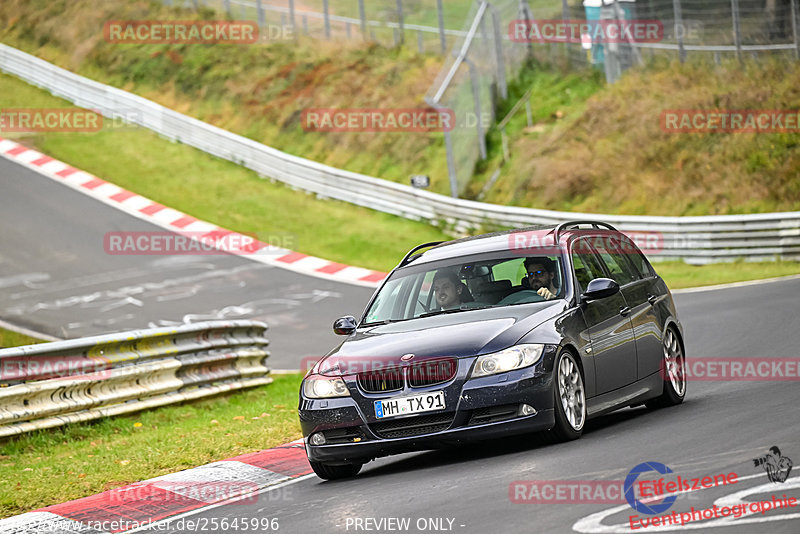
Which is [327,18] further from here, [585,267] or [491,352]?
[491,352]

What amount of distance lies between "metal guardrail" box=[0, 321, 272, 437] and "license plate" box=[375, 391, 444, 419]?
4.41m

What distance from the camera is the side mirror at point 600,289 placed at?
873 centimetres

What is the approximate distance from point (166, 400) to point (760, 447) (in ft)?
24.6

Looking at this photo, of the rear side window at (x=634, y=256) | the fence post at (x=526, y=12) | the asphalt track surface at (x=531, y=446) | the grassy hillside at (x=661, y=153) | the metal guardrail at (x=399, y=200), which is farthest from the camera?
the fence post at (x=526, y=12)

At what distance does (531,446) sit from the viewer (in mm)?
8344

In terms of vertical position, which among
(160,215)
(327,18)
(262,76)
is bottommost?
Result: (160,215)

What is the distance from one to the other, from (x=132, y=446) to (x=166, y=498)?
9.56 feet

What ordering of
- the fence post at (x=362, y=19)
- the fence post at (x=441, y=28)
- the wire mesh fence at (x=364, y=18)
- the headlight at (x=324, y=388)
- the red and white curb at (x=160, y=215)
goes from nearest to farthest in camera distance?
the headlight at (x=324, y=388) → the red and white curb at (x=160, y=215) → the fence post at (x=441, y=28) → the wire mesh fence at (x=364, y=18) → the fence post at (x=362, y=19)

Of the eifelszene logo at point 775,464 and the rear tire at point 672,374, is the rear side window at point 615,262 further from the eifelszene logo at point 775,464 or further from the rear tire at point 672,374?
the eifelszene logo at point 775,464

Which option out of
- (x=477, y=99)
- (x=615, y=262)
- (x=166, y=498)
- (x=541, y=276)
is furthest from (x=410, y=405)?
(x=477, y=99)

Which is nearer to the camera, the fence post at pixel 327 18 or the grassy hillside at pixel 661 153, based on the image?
the grassy hillside at pixel 661 153

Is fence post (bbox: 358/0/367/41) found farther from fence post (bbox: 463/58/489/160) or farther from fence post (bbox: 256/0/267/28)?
fence post (bbox: 463/58/489/160)

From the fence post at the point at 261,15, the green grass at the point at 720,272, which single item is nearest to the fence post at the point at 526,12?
the fence post at the point at 261,15

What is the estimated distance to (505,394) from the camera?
7.79 meters
